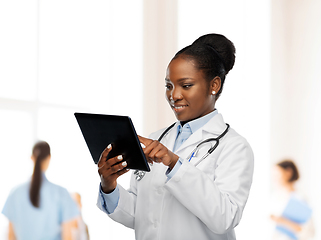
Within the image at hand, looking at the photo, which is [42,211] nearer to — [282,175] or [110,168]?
[110,168]

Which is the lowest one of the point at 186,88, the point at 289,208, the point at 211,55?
the point at 289,208

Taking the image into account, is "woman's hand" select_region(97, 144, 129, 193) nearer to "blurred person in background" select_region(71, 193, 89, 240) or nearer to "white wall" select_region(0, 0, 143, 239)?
"white wall" select_region(0, 0, 143, 239)

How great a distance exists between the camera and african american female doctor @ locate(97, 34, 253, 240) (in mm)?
995

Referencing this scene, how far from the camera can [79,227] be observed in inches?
80.7

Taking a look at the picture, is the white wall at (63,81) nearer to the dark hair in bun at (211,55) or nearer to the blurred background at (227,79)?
the blurred background at (227,79)

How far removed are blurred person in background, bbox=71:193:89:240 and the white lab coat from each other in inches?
33.0

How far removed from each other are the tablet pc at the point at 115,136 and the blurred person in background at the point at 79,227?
39.1 inches

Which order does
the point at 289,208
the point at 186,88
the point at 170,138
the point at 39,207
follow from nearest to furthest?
the point at 186,88 < the point at 170,138 < the point at 39,207 < the point at 289,208

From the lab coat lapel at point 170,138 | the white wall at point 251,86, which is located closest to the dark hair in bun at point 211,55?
the lab coat lapel at point 170,138

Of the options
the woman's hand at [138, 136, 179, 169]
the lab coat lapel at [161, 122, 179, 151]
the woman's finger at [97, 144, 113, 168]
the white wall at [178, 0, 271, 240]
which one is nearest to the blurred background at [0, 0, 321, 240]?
the white wall at [178, 0, 271, 240]

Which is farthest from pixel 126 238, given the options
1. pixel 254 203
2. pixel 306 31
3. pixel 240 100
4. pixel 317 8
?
pixel 317 8

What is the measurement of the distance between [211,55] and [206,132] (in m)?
0.25

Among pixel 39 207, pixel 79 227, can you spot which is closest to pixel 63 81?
pixel 39 207

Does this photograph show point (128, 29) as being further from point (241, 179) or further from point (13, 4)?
point (241, 179)
